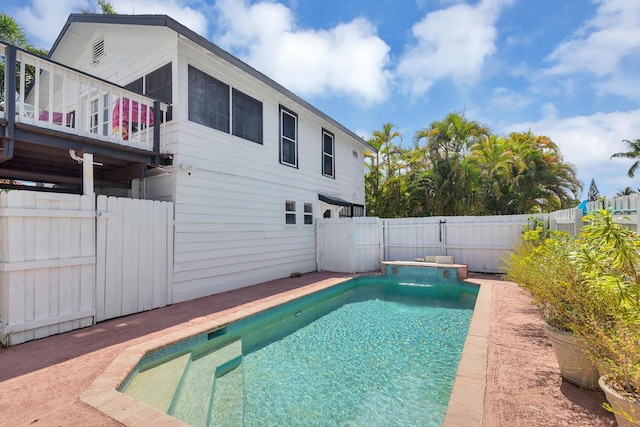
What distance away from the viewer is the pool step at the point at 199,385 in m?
2.99

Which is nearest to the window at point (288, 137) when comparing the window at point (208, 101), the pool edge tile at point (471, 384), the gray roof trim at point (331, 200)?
the gray roof trim at point (331, 200)

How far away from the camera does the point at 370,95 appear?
14.5 meters

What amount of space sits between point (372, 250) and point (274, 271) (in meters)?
3.65

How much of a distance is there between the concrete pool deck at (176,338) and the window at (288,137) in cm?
548

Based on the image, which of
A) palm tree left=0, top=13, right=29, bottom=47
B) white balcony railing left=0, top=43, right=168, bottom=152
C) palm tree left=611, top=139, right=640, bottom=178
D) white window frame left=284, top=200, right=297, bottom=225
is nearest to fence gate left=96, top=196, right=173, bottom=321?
white balcony railing left=0, top=43, right=168, bottom=152

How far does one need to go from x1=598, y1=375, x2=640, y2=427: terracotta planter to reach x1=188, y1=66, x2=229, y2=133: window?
7644mm

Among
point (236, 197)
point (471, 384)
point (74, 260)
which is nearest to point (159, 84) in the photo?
point (236, 197)

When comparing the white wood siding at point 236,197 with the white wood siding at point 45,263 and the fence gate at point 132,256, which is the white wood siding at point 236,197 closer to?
the fence gate at point 132,256

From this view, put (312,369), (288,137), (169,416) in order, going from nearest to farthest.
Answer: (169,416) → (312,369) → (288,137)

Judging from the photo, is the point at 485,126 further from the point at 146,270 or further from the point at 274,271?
the point at 146,270

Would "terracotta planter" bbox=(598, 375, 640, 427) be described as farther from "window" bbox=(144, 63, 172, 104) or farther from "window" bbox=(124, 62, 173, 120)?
"window" bbox=(144, 63, 172, 104)

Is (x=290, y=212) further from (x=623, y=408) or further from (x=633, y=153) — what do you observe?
(x=633, y=153)

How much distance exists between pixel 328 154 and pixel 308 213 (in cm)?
284

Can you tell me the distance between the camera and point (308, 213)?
10.8 meters
